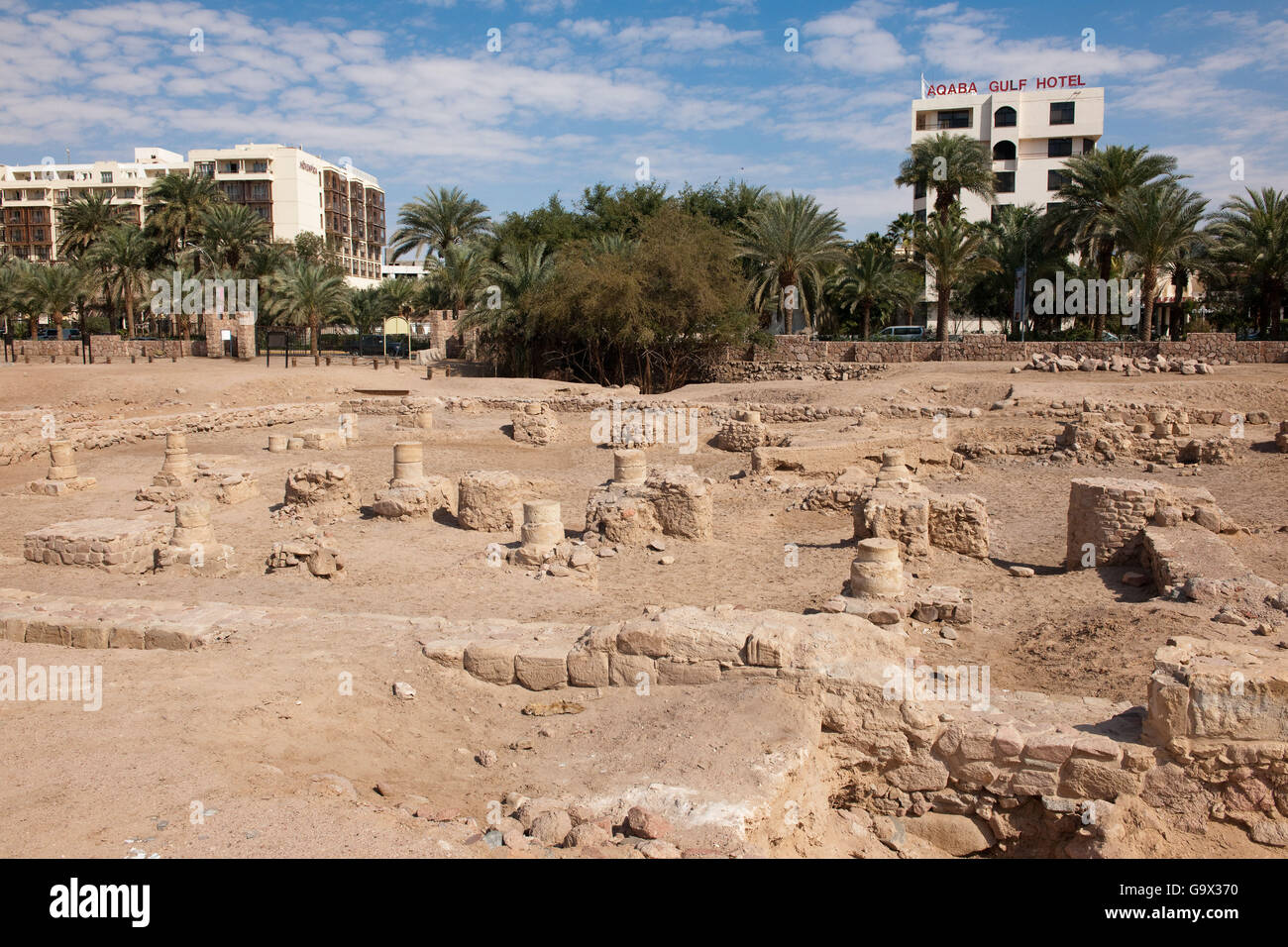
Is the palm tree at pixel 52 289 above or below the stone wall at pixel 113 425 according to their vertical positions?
above

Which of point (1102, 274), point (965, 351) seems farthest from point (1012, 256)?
point (965, 351)

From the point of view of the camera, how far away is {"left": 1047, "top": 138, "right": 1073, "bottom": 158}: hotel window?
55.9 m

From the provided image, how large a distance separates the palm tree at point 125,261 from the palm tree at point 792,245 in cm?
2626

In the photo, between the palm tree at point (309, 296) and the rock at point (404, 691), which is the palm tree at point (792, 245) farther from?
the rock at point (404, 691)

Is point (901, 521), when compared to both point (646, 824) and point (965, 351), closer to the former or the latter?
point (646, 824)

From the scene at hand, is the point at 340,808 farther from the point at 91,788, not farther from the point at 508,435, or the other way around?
the point at 508,435

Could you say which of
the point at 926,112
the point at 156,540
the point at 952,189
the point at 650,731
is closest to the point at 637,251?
the point at 952,189

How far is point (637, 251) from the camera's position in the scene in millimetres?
30781

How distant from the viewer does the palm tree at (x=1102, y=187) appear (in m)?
30.8

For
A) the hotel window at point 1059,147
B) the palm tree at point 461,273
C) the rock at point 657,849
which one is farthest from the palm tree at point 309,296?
the hotel window at point 1059,147

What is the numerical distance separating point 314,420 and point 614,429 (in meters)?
9.22

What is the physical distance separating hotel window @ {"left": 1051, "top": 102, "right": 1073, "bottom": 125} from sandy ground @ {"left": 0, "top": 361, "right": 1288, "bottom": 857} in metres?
47.1

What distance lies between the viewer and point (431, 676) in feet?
20.6

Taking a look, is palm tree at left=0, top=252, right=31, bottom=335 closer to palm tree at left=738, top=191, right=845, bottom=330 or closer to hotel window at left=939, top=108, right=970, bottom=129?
palm tree at left=738, top=191, right=845, bottom=330
